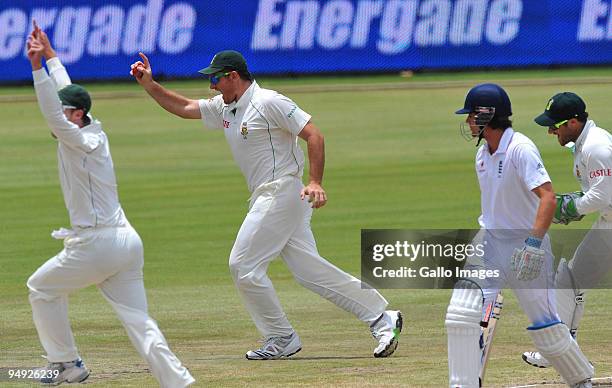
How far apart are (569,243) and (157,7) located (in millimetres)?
18852

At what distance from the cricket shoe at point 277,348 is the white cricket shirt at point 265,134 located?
3.74 ft

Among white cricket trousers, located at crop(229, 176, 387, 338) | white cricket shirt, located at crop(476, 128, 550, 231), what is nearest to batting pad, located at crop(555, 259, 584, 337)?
white cricket trousers, located at crop(229, 176, 387, 338)

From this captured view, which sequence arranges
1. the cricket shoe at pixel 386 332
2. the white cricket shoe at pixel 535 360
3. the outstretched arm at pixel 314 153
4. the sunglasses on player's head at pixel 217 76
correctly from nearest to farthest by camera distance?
1. the white cricket shoe at pixel 535 360
2. the outstretched arm at pixel 314 153
3. the cricket shoe at pixel 386 332
4. the sunglasses on player's head at pixel 217 76

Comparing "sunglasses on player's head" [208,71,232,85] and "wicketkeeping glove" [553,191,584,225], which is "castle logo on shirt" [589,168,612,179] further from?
"sunglasses on player's head" [208,71,232,85]

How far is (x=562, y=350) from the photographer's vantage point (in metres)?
8.23

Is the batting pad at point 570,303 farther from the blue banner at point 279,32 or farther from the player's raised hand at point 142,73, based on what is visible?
the blue banner at point 279,32

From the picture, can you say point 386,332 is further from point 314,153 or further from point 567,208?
point 567,208

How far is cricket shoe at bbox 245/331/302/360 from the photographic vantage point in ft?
32.7

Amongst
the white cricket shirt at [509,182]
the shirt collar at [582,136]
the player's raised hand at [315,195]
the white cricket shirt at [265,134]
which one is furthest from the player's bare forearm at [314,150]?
the shirt collar at [582,136]

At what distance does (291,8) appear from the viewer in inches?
1265

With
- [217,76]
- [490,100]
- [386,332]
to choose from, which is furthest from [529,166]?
[217,76]

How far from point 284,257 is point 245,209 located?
27.1 feet

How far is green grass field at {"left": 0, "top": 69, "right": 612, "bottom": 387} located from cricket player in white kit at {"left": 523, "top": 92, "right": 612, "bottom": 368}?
0.49 m

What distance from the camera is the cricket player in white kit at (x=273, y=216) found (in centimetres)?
1001
